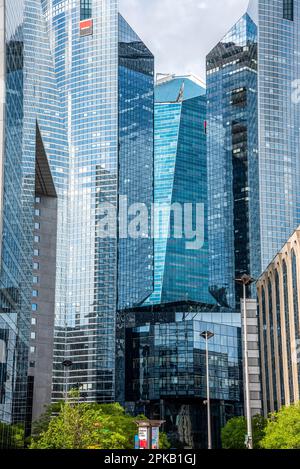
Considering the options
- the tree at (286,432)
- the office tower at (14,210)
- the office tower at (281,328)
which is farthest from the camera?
the office tower at (281,328)

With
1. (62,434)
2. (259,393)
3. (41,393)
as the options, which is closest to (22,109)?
(62,434)

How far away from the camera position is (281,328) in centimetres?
12056

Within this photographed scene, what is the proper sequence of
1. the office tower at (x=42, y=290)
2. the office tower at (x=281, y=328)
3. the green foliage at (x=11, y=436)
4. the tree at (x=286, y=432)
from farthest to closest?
the office tower at (x=42, y=290)
the office tower at (x=281, y=328)
the tree at (x=286, y=432)
the green foliage at (x=11, y=436)

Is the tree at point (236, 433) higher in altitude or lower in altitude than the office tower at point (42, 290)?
lower

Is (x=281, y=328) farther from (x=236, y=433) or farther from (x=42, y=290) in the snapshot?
(x=42, y=290)

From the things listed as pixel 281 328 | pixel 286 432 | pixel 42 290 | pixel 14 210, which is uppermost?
pixel 42 290

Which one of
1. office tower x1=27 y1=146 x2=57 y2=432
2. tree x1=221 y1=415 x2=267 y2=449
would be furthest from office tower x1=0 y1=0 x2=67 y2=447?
tree x1=221 y1=415 x2=267 y2=449

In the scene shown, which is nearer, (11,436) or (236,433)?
(11,436)

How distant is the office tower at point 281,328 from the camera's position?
361 ft

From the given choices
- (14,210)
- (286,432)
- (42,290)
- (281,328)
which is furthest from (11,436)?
(42,290)

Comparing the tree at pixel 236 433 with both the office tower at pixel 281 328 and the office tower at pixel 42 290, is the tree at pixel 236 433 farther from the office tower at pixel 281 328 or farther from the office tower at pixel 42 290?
the office tower at pixel 42 290

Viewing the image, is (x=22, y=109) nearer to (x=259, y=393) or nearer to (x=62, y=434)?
(x=62, y=434)

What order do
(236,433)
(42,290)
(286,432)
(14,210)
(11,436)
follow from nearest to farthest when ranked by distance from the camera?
(11,436), (286,432), (14,210), (42,290), (236,433)

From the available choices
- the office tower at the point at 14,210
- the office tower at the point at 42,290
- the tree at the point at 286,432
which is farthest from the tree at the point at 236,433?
the office tower at the point at 14,210
